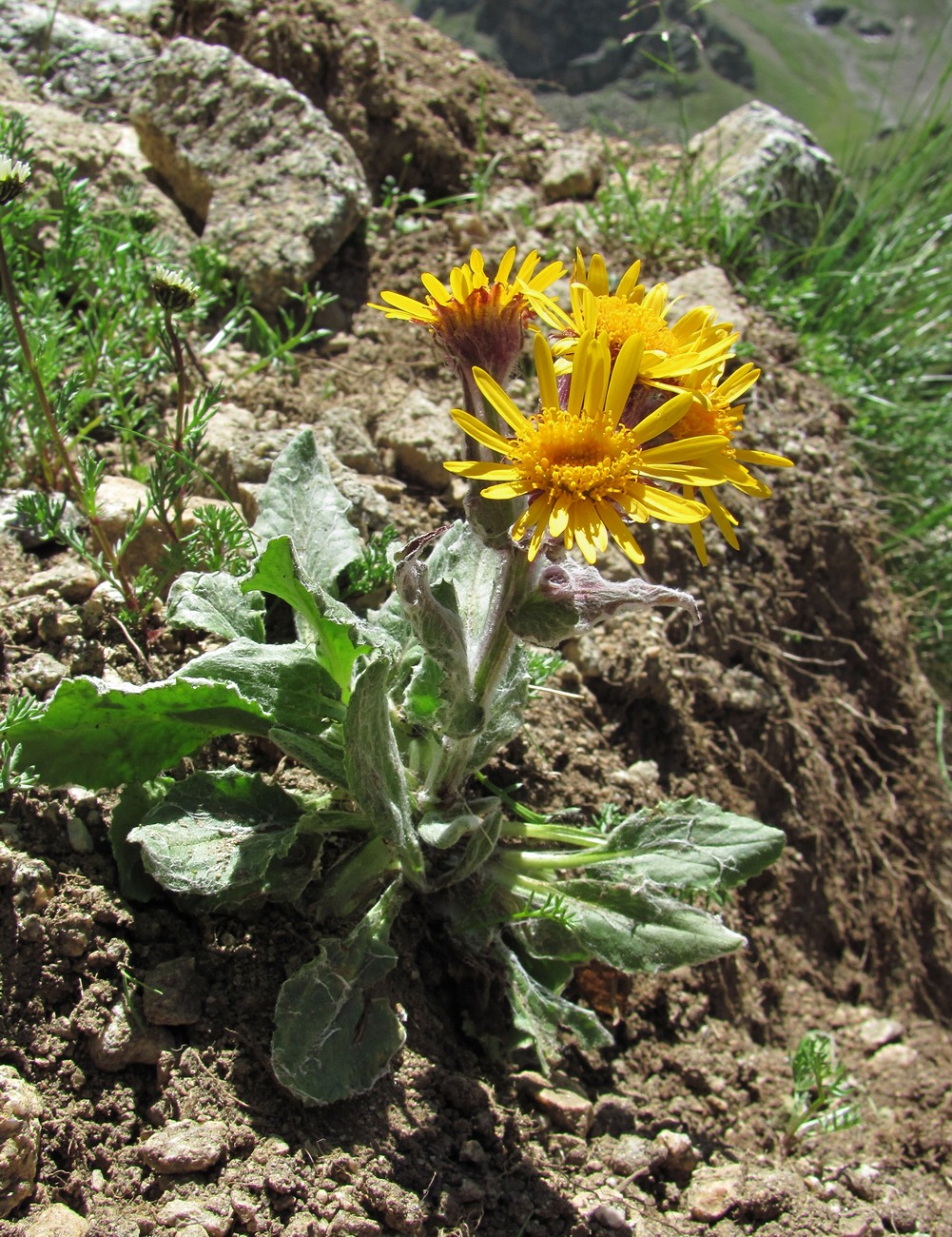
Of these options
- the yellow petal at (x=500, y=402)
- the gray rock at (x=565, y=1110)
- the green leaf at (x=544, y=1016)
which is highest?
the yellow petal at (x=500, y=402)

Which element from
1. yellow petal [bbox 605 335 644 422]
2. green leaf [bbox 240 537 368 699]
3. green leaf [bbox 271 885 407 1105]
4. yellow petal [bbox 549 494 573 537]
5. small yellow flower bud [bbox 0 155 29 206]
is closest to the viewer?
yellow petal [bbox 549 494 573 537]

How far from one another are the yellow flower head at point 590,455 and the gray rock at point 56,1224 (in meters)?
1.42

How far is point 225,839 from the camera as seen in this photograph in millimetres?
2162

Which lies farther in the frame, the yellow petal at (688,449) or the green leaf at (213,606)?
the green leaf at (213,606)

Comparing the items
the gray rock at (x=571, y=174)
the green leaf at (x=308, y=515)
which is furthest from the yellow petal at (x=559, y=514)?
the gray rock at (x=571, y=174)

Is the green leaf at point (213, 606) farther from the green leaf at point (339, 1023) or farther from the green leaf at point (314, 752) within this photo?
the green leaf at point (339, 1023)

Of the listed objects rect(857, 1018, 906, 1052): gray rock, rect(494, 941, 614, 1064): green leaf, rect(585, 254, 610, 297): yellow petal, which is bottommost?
rect(857, 1018, 906, 1052): gray rock

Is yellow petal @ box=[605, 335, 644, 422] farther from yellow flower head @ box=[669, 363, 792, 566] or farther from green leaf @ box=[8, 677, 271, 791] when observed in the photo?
green leaf @ box=[8, 677, 271, 791]

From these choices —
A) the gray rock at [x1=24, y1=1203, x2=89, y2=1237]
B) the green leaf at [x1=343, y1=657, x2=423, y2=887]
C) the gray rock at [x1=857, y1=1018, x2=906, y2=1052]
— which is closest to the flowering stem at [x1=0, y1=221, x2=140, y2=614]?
the green leaf at [x1=343, y1=657, x2=423, y2=887]

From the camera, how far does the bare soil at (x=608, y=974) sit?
6.36 feet

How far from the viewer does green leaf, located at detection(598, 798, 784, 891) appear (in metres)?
2.55

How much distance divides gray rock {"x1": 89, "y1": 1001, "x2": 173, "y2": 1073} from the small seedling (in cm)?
179

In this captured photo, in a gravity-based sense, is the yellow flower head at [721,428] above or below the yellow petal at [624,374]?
below

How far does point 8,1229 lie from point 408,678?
1384 millimetres
